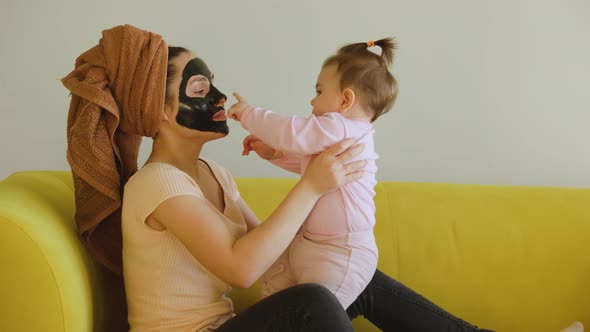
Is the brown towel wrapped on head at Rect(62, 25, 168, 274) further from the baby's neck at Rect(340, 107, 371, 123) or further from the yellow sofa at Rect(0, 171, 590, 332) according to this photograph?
the baby's neck at Rect(340, 107, 371, 123)

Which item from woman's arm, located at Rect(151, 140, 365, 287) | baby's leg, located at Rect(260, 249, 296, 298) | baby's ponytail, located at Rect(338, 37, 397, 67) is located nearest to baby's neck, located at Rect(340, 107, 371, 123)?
baby's ponytail, located at Rect(338, 37, 397, 67)

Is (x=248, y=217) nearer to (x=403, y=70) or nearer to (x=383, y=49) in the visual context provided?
(x=383, y=49)

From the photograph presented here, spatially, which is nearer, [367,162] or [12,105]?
[367,162]

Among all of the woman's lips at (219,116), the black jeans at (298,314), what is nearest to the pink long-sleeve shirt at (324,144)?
the woman's lips at (219,116)

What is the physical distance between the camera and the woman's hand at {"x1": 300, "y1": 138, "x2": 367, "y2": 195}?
4.44 feet

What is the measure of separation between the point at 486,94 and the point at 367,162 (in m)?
1.08

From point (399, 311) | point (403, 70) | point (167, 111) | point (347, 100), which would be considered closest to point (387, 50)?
point (347, 100)

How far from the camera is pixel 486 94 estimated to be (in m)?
2.33

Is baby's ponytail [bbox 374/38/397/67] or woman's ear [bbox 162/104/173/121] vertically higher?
baby's ponytail [bbox 374/38/397/67]

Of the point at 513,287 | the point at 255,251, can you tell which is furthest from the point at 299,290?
the point at 513,287

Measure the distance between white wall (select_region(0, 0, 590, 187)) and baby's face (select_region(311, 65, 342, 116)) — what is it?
767mm

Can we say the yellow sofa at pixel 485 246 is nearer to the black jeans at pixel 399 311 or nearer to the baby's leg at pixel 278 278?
the black jeans at pixel 399 311

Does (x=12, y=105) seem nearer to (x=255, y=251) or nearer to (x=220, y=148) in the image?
(x=220, y=148)

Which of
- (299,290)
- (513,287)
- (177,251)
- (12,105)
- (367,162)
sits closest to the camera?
(299,290)
